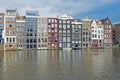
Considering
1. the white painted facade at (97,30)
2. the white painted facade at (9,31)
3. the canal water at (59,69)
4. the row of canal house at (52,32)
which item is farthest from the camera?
the white painted facade at (97,30)

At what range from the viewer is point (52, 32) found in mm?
118250

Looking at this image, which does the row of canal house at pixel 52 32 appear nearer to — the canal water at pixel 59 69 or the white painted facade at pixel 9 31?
the white painted facade at pixel 9 31

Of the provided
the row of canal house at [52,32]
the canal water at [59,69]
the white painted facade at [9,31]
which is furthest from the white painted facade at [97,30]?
the canal water at [59,69]

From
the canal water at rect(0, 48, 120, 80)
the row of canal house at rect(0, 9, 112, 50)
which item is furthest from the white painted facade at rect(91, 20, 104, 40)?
the canal water at rect(0, 48, 120, 80)

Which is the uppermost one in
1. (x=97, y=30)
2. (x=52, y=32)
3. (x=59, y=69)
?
(x=97, y=30)

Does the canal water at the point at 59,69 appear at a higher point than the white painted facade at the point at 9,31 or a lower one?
lower

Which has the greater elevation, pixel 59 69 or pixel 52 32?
pixel 52 32

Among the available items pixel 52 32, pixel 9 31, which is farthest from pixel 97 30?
pixel 9 31

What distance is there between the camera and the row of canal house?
4409 inches

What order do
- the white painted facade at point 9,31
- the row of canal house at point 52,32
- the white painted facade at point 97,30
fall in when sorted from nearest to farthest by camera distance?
the white painted facade at point 9,31 → the row of canal house at point 52,32 → the white painted facade at point 97,30

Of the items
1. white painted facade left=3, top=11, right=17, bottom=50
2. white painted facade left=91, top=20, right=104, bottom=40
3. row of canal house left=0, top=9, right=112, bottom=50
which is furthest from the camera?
white painted facade left=91, top=20, right=104, bottom=40

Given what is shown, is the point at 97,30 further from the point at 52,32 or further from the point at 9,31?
the point at 9,31

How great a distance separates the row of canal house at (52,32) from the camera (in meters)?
112

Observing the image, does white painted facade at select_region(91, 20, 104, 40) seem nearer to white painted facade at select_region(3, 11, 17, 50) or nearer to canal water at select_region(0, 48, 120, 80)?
white painted facade at select_region(3, 11, 17, 50)
